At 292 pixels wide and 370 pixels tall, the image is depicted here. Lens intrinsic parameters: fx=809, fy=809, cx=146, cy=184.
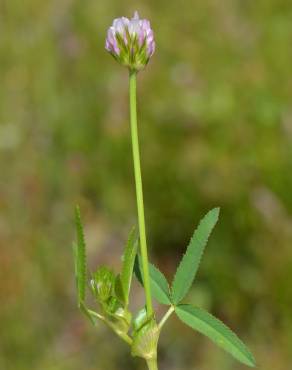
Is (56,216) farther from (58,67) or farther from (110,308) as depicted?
(110,308)

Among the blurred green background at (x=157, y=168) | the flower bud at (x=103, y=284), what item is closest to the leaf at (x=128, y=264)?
the flower bud at (x=103, y=284)

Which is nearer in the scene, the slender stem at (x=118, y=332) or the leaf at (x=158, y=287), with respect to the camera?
the slender stem at (x=118, y=332)

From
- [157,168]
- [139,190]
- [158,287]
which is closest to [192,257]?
[158,287]

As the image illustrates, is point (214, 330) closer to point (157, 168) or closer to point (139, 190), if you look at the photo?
point (139, 190)

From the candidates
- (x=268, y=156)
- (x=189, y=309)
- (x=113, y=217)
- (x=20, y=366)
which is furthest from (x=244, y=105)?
(x=189, y=309)

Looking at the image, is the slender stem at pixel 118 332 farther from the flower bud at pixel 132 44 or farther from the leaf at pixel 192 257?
the flower bud at pixel 132 44

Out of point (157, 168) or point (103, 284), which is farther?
point (157, 168)
